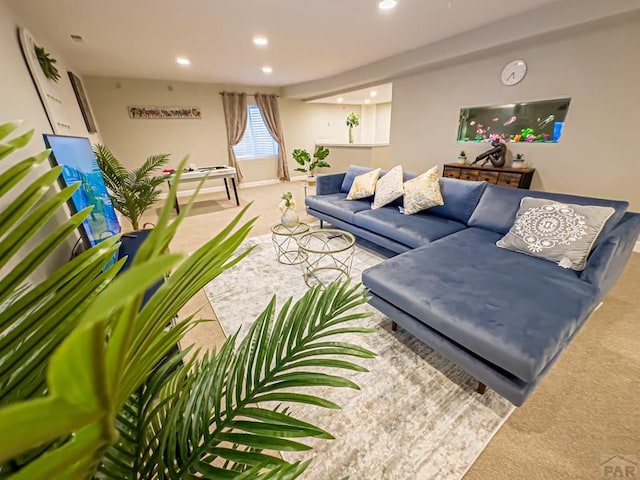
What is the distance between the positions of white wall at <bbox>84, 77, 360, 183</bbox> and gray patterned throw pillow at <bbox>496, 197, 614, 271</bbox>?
590 centimetres

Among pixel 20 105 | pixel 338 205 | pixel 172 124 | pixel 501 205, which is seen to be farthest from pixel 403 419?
pixel 172 124

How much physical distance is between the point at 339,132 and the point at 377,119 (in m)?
1.67

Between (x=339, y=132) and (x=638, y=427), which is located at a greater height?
(x=339, y=132)

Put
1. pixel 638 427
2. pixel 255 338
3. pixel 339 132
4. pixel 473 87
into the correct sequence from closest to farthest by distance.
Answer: pixel 255 338, pixel 638 427, pixel 473 87, pixel 339 132

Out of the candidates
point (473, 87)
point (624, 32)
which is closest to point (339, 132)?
point (473, 87)

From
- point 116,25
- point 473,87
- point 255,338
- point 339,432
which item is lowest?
point 339,432

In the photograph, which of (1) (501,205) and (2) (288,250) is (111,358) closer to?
(1) (501,205)

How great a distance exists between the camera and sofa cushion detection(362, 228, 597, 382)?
1.16m

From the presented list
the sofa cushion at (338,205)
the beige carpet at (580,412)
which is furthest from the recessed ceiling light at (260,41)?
the beige carpet at (580,412)

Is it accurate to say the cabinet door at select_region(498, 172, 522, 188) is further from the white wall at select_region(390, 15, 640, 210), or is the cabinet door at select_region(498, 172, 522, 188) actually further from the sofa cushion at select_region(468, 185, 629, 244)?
the sofa cushion at select_region(468, 185, 629, 244)

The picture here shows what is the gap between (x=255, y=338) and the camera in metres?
0.68

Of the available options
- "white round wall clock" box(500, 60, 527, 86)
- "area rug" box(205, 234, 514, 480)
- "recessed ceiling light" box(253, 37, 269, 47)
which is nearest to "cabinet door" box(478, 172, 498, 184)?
"white round wall clock" box(500, 60, 527, 86)

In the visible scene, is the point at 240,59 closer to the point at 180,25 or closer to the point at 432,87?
the point at 180,25

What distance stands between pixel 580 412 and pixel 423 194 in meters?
1.87
